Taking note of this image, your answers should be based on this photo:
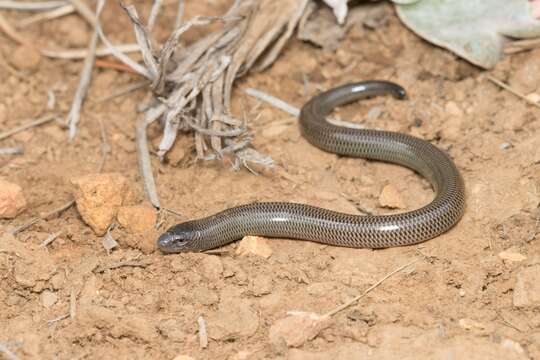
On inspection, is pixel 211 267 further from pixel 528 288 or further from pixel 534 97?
pixel 534 97

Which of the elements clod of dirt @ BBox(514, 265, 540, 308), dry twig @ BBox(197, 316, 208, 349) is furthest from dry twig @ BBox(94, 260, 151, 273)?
clod of dirt @ BBox(514, 265, 540, 308)

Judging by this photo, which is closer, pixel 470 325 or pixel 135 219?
pixel 470 325

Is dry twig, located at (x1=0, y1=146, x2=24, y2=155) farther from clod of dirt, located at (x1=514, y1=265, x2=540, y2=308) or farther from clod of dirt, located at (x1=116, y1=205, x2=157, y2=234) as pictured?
clod of dirt, located at (x1=514, y1=265, x2=540, y2=308)

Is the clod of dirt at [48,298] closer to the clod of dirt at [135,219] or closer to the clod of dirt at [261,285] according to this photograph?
the clod of dirt at [135,219]

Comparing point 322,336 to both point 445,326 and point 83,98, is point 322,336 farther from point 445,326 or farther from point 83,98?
point 83,98

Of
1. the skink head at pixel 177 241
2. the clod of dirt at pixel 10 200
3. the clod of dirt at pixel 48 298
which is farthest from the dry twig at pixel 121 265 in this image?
the clod of dirt at pixel 10 200

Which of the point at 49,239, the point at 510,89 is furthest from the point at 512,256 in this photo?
the point at 49,239
